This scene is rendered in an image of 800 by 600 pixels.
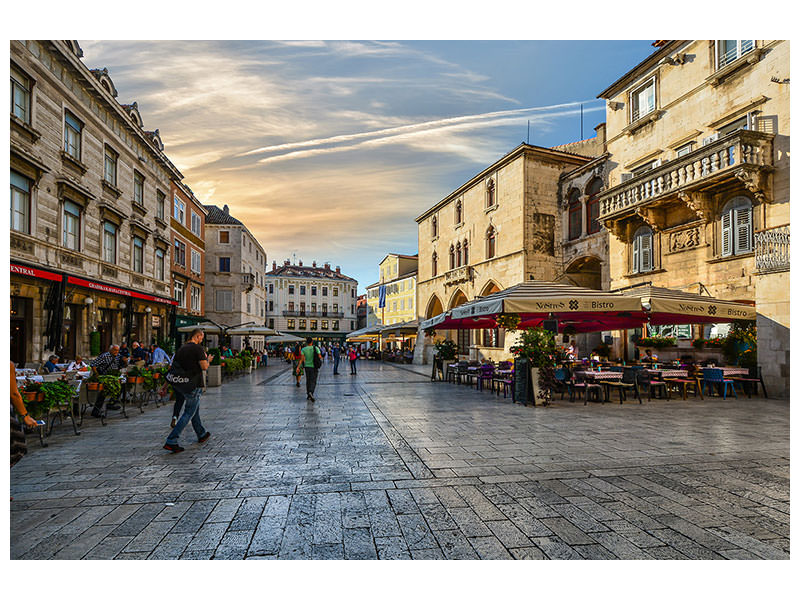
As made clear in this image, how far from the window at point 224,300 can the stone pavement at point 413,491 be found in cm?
3235

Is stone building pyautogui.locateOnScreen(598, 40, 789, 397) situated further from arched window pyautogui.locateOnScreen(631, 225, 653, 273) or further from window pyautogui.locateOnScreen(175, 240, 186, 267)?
window pyautogui.locateOnScreen(175, 240, 186, 267)

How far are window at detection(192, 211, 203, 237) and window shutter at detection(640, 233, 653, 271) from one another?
2689 centimetres

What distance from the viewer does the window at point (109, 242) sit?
1936 centimetres

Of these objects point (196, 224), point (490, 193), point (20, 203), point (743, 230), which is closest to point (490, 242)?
point (490, 193)

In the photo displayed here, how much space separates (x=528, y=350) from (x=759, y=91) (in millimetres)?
11351

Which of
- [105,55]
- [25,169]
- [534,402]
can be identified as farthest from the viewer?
[25,169]

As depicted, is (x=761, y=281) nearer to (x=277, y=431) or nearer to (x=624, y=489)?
(x=624, y=489)

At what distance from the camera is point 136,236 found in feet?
74.2

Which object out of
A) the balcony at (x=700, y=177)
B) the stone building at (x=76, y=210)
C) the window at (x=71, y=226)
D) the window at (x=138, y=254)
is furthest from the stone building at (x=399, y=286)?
the window at (x=71, y=226)

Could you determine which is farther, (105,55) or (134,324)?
(134,324)

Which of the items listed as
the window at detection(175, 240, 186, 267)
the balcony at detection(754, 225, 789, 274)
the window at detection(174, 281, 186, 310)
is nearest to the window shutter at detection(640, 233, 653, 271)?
the balcony at detection(754, 225, 789, 274)

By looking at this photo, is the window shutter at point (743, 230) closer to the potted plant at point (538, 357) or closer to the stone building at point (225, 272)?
the potted plant at point (538, 357)

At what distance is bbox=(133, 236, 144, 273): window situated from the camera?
886 inches

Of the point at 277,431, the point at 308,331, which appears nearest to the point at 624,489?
the point at 277,431
